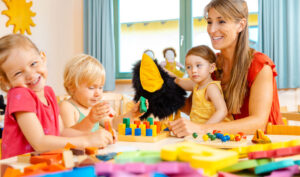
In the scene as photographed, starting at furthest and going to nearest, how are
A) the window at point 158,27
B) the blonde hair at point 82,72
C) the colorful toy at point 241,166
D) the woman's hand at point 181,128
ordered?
the window at point 158,27
the blonde hair at point 82,72
the woman's hand at point 181,128
the colorful toy at point 241,166

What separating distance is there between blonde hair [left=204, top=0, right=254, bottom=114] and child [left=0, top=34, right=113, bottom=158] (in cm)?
78

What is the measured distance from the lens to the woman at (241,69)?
142 cm

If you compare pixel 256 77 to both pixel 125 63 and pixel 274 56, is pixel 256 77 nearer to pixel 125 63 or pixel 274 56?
pixel 274 56

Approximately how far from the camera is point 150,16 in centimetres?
385

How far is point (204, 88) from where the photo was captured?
5.32 feet

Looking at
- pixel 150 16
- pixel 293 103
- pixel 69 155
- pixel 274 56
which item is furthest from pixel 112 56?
pixel 69 155

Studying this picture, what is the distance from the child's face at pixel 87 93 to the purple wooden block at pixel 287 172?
97 centimetres

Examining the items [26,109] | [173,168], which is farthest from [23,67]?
[173,168]

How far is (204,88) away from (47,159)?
1112 mm

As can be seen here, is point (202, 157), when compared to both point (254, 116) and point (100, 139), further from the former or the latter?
point (254, 116)

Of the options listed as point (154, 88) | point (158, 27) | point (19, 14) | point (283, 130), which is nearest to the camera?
point (283, 130)

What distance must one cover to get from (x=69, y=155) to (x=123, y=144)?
0.34m

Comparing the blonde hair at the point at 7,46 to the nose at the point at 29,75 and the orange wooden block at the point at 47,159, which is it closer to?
the nose at the point at 29,75

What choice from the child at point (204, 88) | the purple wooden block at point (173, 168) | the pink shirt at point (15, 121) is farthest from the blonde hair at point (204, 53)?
the purple wooden block at point (173, 168)
